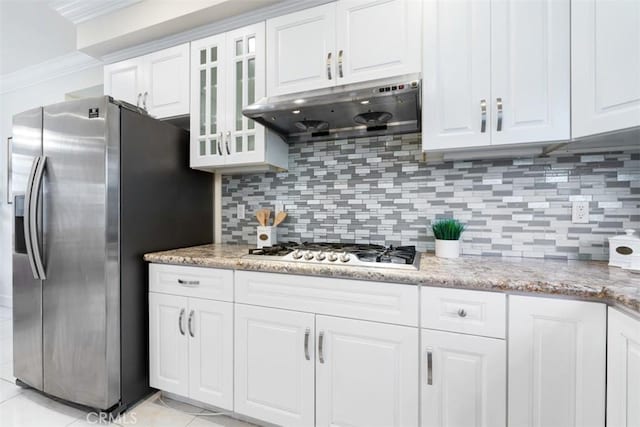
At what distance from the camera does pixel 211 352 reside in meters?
1.55

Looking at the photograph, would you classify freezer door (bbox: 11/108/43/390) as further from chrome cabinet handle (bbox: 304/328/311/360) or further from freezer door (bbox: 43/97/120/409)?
chrome cabinet handle (bbox: 304/328/311/360)

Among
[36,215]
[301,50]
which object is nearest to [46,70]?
[36,215]

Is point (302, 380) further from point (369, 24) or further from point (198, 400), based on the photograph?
point (369, 24)

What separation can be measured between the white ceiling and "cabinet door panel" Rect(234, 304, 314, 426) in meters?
2.83

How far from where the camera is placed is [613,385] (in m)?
0.95

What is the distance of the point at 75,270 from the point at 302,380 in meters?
1.39

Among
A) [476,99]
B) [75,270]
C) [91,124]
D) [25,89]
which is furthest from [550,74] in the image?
[25,89]

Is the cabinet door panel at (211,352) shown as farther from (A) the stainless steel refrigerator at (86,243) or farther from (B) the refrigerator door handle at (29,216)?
(B) the refrigerator door handle at (29,216)

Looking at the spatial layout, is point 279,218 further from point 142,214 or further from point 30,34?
point 30,34

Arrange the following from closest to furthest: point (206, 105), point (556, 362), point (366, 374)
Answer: point (556, 362), point (366, 374), point (206, 105)

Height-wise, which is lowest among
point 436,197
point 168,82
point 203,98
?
point 436,197

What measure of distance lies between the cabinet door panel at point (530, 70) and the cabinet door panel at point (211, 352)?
65.2 inches

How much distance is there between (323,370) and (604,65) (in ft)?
5.71

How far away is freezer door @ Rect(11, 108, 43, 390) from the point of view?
1.74m
